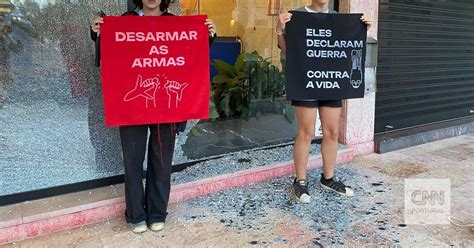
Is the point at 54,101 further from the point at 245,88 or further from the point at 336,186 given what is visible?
the point at 336,186

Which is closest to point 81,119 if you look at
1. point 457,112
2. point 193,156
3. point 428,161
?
point 193,156

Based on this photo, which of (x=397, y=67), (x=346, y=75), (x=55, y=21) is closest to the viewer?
(x=55, y=21)

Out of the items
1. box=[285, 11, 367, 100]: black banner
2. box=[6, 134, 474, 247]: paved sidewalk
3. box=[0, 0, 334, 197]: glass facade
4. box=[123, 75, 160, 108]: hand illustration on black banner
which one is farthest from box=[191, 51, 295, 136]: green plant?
box=[123, 75, 160, 108]: hand illustration on black banner

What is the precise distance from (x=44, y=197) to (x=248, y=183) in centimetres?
154

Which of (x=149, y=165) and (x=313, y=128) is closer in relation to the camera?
(x=149, y=165)

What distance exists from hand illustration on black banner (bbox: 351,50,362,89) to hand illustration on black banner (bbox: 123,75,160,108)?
151cm

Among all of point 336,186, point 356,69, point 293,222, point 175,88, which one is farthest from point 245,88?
point 293,222

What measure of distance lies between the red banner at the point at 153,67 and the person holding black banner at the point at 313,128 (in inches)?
27.6

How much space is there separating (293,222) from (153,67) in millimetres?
1379

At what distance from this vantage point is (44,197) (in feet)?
9.23

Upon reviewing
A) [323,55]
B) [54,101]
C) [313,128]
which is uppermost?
[323,55]

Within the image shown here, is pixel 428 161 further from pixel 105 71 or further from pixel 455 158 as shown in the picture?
pixel 105 71

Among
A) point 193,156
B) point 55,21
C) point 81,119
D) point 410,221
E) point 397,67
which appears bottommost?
point 410,221

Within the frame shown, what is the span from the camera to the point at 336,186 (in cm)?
322
